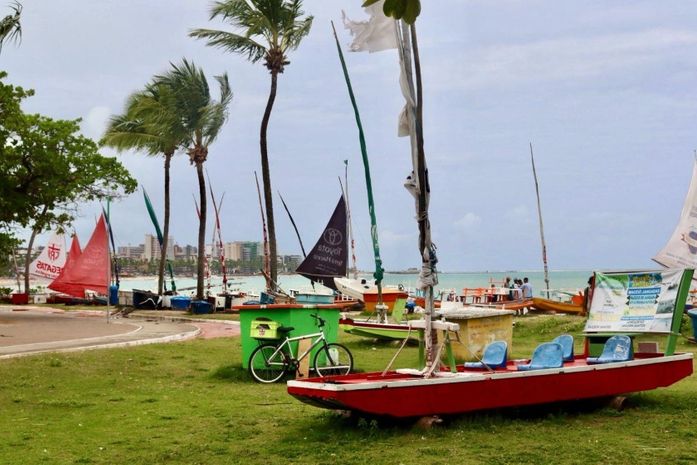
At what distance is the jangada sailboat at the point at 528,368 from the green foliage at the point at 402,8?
620cm

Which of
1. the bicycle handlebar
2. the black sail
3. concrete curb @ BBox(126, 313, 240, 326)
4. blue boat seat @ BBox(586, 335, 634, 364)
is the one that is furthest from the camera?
concrete curb @ BBox(126, 313, 240, 326)

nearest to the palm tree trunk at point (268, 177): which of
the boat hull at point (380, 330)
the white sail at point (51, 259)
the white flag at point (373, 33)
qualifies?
the boat hull at point (380, 330)

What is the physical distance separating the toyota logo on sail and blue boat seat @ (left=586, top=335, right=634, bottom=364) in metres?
18.5

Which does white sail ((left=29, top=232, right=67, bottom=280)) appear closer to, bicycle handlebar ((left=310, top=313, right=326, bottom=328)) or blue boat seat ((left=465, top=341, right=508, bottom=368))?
bicycle handlebar ((left=310, top=313, right=326, bottom=328))

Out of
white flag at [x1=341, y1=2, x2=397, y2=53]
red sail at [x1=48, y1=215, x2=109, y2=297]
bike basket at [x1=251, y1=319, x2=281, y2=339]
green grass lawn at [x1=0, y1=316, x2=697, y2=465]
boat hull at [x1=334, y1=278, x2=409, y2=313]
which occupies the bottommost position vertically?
green grass lawn at [x1=0, y1=316, x2=697, y2=465]

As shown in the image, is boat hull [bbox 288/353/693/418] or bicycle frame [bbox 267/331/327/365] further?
bicycle frame [bbox 267/331/327/365]

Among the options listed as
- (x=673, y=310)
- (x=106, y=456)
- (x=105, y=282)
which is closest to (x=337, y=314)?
(x=673, y=310)

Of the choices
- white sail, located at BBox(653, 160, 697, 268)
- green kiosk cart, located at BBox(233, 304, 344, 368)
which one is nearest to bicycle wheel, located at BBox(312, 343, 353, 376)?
green kiosk cart, located at BBox(233, 304, 344, 368)

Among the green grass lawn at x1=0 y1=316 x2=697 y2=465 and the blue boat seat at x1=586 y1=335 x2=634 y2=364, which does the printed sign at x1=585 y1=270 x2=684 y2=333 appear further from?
the green grass lawn at x1=0 y1=316 x2=697 y2=465

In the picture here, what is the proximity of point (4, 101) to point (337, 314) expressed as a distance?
60.6 feet

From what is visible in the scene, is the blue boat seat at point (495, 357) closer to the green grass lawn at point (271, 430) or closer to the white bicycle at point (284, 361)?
the green grass lawn at point (271, 430)

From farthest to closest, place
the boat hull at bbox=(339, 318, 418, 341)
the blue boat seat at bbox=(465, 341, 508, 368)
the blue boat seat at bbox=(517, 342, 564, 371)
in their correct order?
the boat hull at bbox=(339, 318, 418, 341)
the blue boat seat at bbox=(465, 341, 508, 368)
the blue boat seat at bbox=(517, 342, 564, 371)

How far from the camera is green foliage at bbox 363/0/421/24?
3.40 metres

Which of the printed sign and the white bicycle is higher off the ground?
the printed sign
